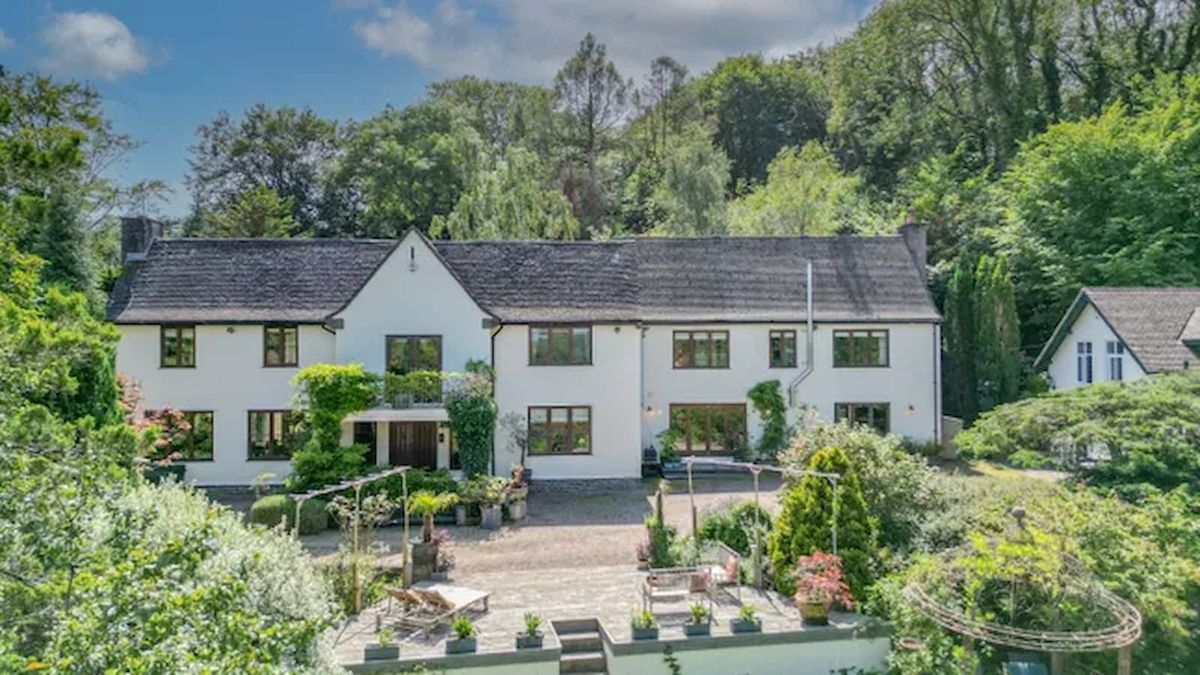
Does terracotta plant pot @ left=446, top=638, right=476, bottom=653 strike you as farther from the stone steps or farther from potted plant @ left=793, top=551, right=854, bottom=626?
potted plant @ left=793, top=551, right=854, bottom=626

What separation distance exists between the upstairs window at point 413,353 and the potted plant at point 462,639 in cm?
1244

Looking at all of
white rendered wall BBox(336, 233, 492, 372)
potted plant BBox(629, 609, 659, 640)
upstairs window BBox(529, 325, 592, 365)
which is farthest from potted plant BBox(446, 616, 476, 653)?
upstairs window BBox(529, 325, 592, 365)

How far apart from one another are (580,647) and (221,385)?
15984 mm

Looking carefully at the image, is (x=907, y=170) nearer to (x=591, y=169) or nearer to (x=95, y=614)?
(x=591, y=169)

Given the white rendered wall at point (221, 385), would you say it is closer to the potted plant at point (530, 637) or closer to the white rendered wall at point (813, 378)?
the white rendered wall at point (813, 378)

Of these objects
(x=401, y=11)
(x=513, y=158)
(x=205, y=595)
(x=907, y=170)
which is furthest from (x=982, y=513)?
(x=907, y=170)

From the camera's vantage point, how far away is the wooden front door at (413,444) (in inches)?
950

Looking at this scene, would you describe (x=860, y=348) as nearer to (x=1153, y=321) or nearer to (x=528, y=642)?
(x=1153, y=321)

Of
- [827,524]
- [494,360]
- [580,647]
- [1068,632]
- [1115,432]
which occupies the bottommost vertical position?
[580,647]

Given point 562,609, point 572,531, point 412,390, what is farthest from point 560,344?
point 562,609

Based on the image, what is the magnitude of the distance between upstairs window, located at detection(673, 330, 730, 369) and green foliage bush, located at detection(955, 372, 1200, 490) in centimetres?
934

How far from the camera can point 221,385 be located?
2417 cm

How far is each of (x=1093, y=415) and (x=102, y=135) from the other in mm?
42978

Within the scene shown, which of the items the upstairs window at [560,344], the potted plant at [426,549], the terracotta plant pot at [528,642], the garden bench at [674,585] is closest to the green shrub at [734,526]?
the garden bench at [674,585]
